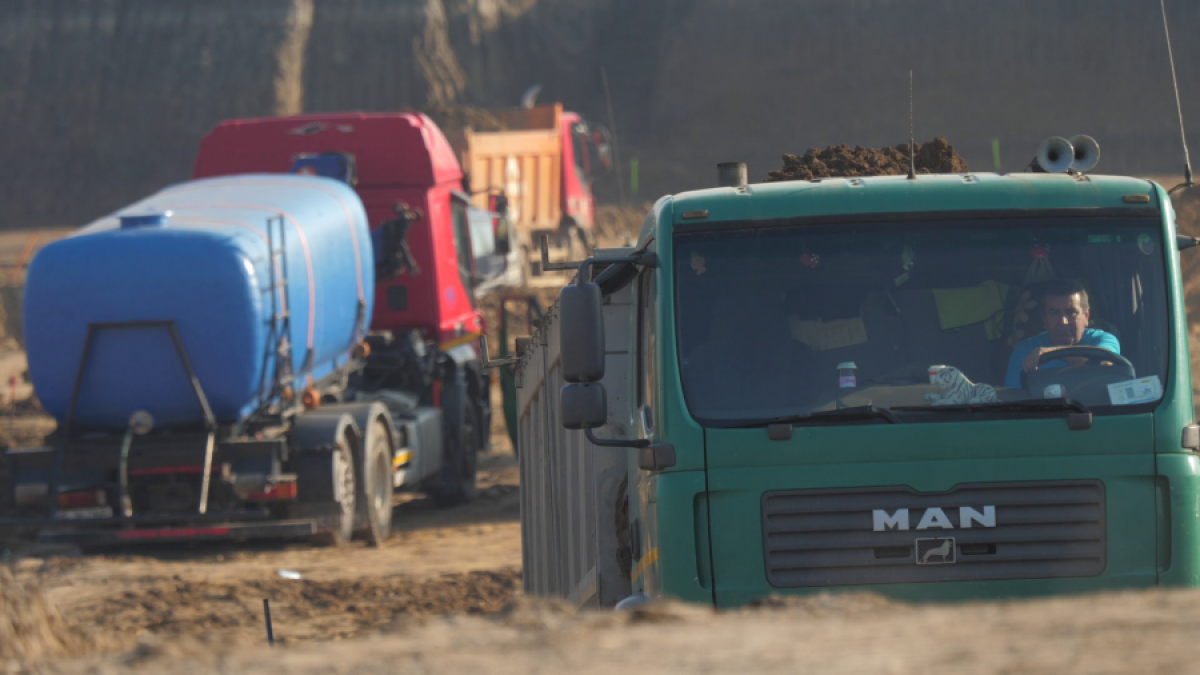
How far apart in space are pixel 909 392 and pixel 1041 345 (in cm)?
48

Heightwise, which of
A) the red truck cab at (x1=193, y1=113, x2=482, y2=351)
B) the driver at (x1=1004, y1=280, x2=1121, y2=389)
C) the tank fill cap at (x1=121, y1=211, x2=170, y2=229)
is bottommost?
the driver at (x1=1004, y1=280, x2=1121, y2=389)

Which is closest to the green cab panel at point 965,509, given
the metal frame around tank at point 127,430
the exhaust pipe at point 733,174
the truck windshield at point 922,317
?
the truck windshield at point 922,317

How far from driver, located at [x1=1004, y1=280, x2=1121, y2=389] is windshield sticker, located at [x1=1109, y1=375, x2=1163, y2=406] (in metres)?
0.13

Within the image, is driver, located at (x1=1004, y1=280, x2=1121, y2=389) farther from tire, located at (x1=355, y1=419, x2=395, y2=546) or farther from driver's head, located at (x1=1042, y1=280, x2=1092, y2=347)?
tire, located at (x1=355, y1=419, x2=395, y2=546)

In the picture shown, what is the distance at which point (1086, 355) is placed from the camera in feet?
15.2

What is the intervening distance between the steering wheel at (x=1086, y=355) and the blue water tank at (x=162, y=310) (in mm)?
7184

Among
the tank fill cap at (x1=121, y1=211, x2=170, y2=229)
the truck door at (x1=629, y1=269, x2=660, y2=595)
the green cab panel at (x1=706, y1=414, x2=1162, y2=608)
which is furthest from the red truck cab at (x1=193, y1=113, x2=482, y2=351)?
the green cab panel at (x1=706, y1=414, x2=1162, y2=608)

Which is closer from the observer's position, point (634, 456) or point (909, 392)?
point (909, 392)

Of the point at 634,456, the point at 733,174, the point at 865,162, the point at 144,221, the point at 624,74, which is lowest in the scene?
the point at 634,456

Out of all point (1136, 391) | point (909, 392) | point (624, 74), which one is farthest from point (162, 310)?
point (624, 74)

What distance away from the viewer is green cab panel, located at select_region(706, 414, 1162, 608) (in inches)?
177

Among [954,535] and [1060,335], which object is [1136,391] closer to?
[1060,335]

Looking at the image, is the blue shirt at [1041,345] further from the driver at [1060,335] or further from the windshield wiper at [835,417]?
the windshield wiper at [835,417]

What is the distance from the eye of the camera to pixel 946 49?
39.0 metres
